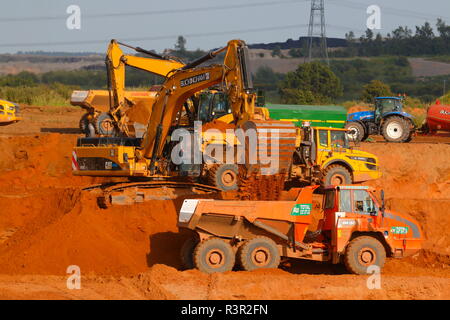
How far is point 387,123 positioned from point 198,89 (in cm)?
1328

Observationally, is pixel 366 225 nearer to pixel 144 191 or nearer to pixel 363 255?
pixel 363 255

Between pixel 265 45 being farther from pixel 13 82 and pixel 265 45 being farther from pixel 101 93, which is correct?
pixel 101 93

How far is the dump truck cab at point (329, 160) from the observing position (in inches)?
848

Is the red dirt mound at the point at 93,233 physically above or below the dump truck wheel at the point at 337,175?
below

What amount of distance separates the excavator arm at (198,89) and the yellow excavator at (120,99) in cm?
205

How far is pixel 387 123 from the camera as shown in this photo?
29375mm

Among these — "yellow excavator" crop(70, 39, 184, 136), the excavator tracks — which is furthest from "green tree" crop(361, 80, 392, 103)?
the excavator tracks

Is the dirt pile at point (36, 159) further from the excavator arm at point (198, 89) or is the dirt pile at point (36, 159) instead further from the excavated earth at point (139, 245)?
the excavator arm at point (198, 89)

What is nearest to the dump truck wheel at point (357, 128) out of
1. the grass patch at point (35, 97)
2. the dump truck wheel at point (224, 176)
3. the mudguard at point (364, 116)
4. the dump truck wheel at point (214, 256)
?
the mudguard at point (364, 116)

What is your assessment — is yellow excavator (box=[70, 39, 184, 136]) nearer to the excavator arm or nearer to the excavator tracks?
the excavator arm

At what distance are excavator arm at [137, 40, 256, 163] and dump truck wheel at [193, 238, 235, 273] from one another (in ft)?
9.36

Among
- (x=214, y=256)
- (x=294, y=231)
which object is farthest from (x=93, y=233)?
(x=294, y=231)
